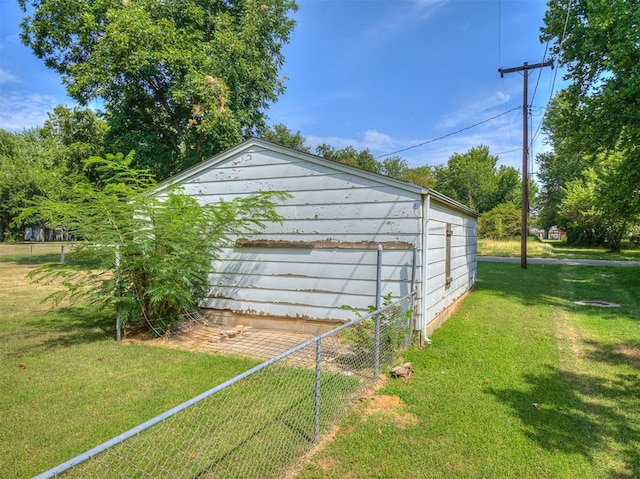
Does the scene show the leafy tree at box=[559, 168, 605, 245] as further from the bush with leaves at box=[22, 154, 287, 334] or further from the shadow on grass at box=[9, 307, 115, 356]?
the shadow on grass at box=[9, 307, 115, 356]

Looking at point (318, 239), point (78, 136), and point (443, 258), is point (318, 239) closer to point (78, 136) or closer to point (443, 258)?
point (443, 258)

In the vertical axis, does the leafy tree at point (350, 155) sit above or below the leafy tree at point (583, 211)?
above

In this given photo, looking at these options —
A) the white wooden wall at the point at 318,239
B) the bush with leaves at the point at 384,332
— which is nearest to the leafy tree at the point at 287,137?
the white wooden wall at the point at 318,239

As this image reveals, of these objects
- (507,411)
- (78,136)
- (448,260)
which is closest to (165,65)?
(78,136)

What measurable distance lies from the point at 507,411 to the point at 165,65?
548 inches

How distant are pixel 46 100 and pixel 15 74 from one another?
2137 mm

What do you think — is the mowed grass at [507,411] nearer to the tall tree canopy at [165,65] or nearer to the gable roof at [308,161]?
the gable roof at [308,161]

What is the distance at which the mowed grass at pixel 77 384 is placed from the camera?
2781 mm

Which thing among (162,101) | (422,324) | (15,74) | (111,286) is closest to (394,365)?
(422,324)

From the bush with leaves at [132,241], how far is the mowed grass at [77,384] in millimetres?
768

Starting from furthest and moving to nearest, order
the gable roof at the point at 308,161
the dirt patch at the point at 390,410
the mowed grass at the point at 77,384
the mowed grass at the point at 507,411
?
the gable roof at the point at 308,161 → the dirt patch at the point at 390,410 → the mowed grass at the point at 77,384 → the mowed grass at the point at 507,411

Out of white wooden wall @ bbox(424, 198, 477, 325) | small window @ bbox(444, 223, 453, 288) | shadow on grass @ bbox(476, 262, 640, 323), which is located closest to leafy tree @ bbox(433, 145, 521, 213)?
shadow on grass @ bbox(476, 262, 640, 323)

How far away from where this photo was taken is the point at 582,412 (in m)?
3.35

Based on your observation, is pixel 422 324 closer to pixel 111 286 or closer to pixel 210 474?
pixel 210 474
